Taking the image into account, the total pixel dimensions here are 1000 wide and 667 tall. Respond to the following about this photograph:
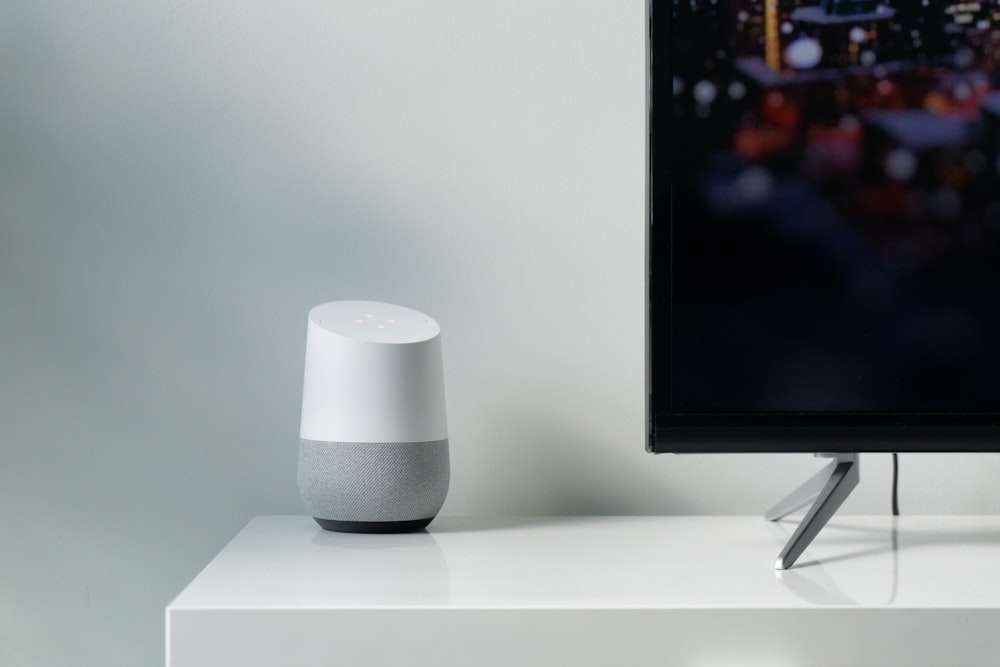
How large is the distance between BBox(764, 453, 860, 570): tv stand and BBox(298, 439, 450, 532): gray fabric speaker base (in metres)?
0.33

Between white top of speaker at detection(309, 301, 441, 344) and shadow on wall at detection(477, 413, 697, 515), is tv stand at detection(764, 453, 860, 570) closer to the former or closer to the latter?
shadow on wall at detection(477, 413, 697, 515)

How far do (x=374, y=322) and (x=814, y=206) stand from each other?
1.39 feet

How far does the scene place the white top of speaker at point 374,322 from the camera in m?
0.99

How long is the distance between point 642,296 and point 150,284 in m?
0.56

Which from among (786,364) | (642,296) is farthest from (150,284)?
(786,364)

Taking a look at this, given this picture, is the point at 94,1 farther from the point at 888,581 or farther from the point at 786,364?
the point at 888,581

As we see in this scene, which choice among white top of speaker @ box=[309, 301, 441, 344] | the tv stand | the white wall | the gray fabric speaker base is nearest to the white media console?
the tv stand

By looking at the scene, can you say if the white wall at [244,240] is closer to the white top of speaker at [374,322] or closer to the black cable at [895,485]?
the black cable at [895,485]

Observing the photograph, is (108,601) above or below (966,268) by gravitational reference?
below

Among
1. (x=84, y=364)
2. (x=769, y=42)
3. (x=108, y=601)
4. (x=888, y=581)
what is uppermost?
(x=769, y=42)

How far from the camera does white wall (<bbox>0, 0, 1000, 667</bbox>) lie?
1167 mm

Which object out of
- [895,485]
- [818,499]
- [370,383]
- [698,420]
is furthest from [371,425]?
[895,485]

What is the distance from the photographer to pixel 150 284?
1.17m

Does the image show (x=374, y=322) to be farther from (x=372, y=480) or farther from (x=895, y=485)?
(x=895, y=485)
